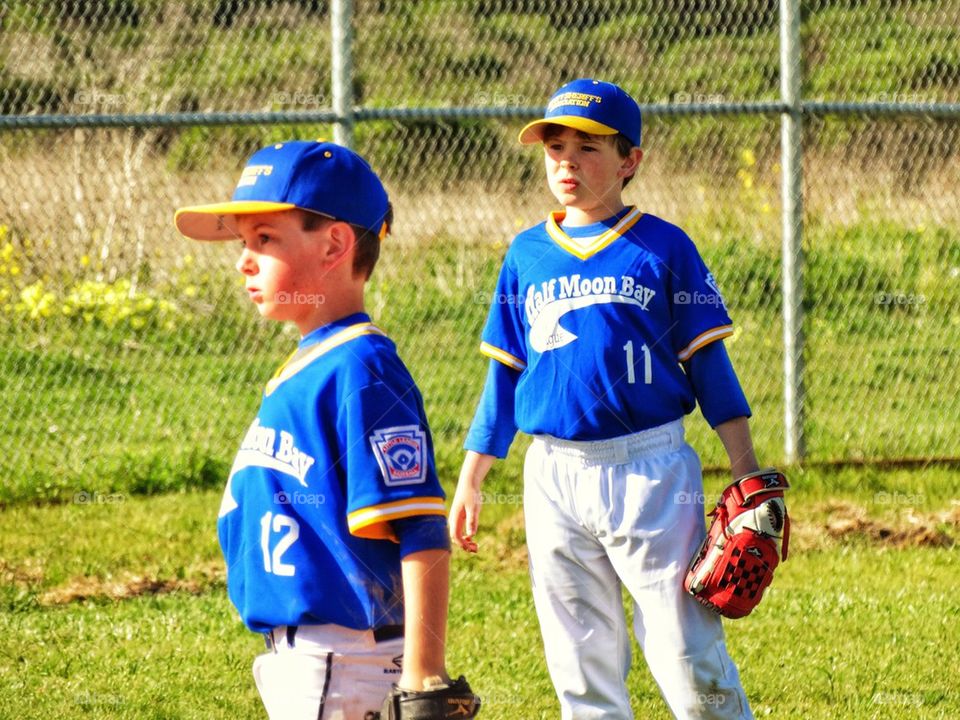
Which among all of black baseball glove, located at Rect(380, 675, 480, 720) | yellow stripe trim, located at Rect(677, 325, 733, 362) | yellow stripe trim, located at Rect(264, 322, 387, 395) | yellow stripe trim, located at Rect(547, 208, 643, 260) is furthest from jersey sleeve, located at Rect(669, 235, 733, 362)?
black baseball glove, located at Rect(380, 675, 480, 720)

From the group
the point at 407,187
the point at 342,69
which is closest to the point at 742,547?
the point at 342,69

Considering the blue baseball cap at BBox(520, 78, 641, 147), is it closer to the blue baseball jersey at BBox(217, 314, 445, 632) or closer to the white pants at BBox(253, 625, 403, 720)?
the blue baseball jersey at BBox(217, 314, 445, 632)

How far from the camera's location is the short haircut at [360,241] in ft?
8.34

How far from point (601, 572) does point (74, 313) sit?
15.6 ft

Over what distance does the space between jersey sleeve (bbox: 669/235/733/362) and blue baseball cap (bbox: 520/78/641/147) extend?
1.25 ft

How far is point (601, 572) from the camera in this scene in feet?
11.9

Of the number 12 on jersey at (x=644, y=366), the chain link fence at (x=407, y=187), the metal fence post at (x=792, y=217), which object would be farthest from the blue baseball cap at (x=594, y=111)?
the metal fence post at (x=792, y=217)

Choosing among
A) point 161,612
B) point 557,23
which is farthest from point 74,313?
point 557,23

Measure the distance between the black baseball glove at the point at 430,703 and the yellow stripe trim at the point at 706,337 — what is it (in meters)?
1.51

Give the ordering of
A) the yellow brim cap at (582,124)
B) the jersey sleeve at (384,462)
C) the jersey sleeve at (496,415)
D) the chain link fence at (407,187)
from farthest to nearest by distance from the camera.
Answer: the chain link fence at (407,187) < the jersey sleeve at (496,415) < the yellow brim cap at (582,124) < the jersey sleeve at (384,462)

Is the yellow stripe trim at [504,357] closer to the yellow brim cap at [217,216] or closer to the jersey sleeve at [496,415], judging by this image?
the jersey sleeve at [496,415]

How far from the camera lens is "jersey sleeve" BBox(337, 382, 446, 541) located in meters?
2.37

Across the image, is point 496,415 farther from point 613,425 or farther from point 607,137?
point 607,137

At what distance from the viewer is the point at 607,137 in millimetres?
3775
